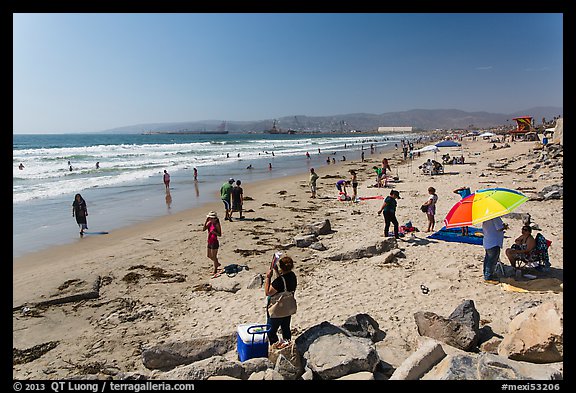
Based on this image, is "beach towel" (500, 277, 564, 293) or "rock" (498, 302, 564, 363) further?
"beach towel" (500, 277, 564, 293)

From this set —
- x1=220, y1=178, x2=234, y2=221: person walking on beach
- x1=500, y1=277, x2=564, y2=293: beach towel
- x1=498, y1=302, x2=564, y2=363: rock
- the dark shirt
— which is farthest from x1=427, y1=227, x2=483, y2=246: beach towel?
x1=220, y1=178, x2=234, y2=221: person walking on beach

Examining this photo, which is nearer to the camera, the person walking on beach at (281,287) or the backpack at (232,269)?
the person walking on beach at (281,287)

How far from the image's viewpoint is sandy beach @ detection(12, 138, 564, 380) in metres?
5.79

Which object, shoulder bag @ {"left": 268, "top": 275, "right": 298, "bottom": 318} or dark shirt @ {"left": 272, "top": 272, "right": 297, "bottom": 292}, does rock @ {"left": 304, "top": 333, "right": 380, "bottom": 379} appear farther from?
dark shirt @ {"left": 272, "top": 272, "right": 297, "bottom": 292}

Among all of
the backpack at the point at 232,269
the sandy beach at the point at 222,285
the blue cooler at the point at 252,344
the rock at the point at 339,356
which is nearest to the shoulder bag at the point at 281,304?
the blue cooler at the point at 252,344

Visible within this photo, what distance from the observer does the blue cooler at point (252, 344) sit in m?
4.66

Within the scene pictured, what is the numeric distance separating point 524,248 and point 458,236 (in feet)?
9.27

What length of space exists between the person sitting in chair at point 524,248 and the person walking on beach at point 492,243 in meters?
0.38

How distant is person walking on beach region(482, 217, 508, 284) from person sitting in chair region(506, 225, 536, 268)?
0.38 metres

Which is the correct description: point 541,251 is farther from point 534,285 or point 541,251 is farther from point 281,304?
point 281,304

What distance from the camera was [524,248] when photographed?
7.15 metres

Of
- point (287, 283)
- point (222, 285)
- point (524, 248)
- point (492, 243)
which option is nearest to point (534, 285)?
point (524, 248)

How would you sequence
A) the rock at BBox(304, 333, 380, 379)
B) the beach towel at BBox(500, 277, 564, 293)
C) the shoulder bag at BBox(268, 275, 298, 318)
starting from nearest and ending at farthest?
the rock at BBox(304, 333, 380, 379) → the shoulder bag at BBox(268, 275, 298, 318) → the beach towel at BBox(500, 277, 564, 293)

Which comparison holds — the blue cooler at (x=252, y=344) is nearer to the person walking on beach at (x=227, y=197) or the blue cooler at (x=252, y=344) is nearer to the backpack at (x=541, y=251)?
the backpack at (x=541, y=251)
